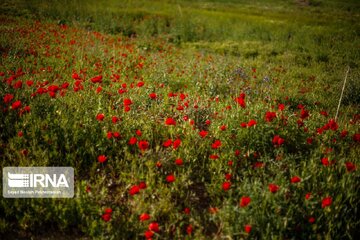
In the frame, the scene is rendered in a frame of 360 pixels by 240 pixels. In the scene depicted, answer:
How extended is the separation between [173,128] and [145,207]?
1.63m

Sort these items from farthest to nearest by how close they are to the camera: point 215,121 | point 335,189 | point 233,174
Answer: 1. point 215,121
2. point 233,174
3. point 335,189

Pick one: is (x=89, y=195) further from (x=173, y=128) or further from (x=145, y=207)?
(x=173, y=128)

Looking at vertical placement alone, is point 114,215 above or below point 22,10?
below

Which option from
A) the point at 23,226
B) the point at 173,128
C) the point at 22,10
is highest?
the point at 22,10

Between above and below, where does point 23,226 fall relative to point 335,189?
below

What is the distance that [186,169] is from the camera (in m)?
3.88

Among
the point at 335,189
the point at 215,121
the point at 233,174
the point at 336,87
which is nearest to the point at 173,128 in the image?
the point at 215,121

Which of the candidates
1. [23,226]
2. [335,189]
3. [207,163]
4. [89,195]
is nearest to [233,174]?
[207,163]

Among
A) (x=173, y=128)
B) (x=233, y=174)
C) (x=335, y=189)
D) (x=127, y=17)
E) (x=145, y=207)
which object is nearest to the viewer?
(x=145, y=207)

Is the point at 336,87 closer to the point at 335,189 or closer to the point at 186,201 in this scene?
the point at 335,189

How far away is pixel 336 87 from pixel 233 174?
22.5 feet

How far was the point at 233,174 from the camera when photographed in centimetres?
365

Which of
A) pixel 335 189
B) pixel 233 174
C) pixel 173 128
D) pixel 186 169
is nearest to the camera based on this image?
pixel 335 189

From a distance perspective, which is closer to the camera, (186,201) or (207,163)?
(186,201)
